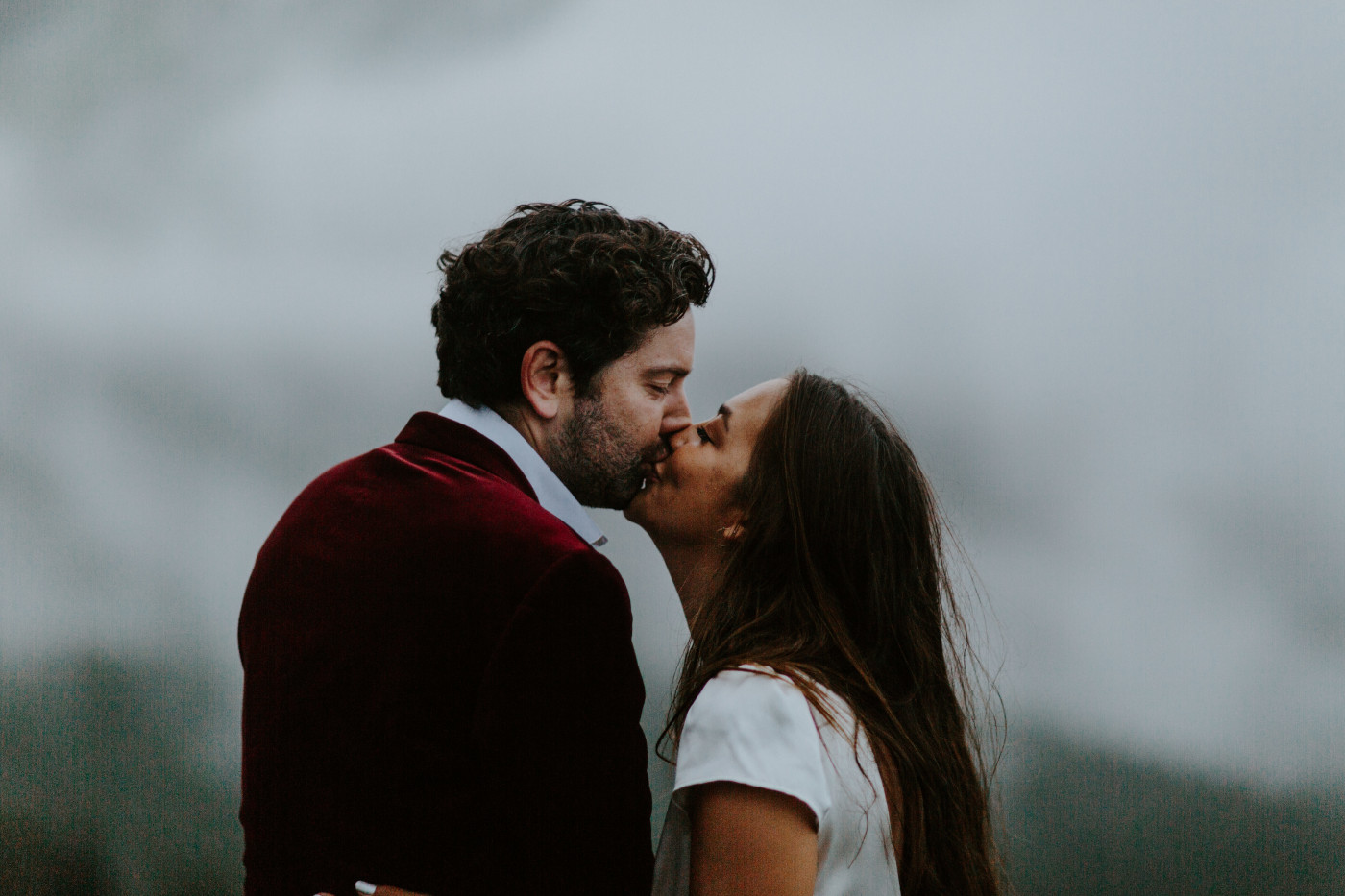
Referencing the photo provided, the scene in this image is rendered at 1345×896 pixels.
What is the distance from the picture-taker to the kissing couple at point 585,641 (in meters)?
1.27

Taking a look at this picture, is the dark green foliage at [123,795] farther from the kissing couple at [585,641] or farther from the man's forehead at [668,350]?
the man's forehead at [668,350]

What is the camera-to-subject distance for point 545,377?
181 cm

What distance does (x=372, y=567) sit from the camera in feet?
4.42

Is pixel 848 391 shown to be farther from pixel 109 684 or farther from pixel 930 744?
pixel 109 684

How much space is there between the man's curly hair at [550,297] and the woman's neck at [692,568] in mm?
416

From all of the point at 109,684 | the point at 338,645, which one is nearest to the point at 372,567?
the point at 338,645

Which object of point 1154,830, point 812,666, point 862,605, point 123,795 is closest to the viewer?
point 812,666

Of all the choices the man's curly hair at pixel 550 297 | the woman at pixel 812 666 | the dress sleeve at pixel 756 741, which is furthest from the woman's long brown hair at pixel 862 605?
the man's curly hair at pixel 550 297

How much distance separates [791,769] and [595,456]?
0.76 metres

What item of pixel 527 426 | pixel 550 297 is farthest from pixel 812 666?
pixel 550 297

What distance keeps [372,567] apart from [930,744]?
103cm

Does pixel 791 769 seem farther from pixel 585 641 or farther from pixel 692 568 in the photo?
pixel 692 568

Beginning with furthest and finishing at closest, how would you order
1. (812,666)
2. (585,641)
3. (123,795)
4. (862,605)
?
(123,795) → (862,605) → (812,666) → (585,641)

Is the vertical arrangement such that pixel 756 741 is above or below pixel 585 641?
below
